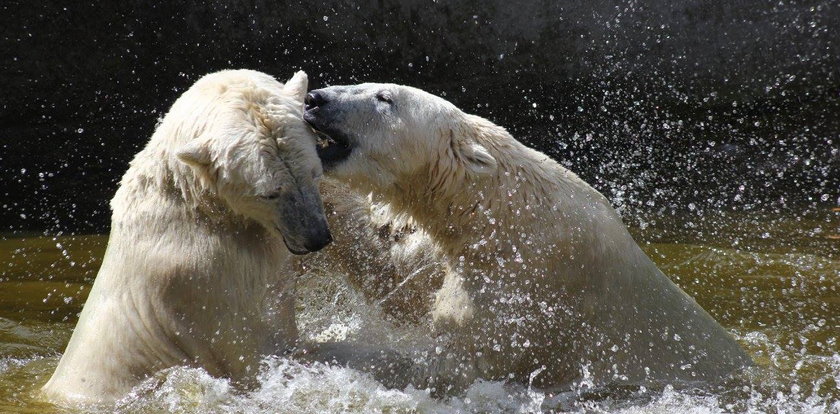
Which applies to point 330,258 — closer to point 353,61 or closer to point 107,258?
point 107,258

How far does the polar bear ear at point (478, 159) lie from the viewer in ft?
12.6

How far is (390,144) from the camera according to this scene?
3.87m

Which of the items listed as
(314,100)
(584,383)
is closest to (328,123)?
(314,100)

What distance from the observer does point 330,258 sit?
427 centimetres

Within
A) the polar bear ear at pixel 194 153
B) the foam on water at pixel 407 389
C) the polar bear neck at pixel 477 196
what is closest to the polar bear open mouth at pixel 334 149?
the polar bear neck at pixel 477 196

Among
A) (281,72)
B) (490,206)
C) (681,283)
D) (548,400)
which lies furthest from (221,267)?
(281,72)

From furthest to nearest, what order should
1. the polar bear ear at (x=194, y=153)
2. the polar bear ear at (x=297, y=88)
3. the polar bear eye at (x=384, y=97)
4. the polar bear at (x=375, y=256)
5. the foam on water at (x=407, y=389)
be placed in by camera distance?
the polar bear at (x=375, y=256) < the polar bear eye at (x=384, y=97) < the foam on water at (x=407, y=389) < the polar bear ear at (x=297, y=88) < the polar bear ear at (x=194, y=153)

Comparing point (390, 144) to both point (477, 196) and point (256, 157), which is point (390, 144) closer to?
point (477, 196)

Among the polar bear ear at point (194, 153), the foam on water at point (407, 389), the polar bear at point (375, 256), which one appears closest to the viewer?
the polar bear ear at point (194, 153)

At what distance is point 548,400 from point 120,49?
5975 mm

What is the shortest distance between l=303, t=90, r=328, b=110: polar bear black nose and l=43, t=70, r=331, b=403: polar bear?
0.18 feet

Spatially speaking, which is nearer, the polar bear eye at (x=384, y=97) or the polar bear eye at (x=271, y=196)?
the polar bear eye at (x=271, y=196)

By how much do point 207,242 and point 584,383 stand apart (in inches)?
64.4

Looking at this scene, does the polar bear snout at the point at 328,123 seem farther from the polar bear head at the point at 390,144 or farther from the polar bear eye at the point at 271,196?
the polar bear eye at the point at 271,196
